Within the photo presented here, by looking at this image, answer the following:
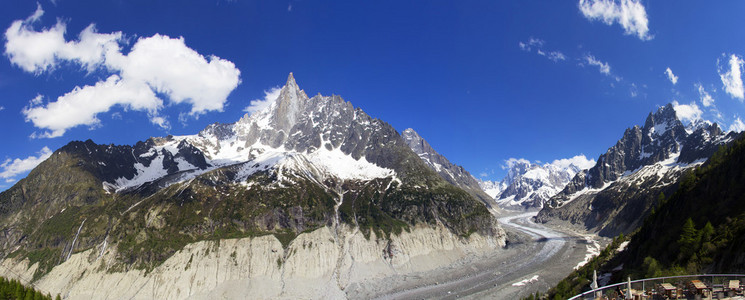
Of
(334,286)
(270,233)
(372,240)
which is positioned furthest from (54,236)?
(372,240)

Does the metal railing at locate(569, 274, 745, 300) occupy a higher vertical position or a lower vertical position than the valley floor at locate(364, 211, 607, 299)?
higher

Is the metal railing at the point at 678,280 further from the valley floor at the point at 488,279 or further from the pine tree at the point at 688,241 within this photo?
the valley floor at the point at 488,279

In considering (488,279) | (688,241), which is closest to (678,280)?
(688,241)

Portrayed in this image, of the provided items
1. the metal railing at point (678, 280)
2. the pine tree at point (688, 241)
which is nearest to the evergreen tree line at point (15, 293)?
the metal railing at point (678, 280)

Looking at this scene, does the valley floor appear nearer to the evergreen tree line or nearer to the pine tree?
the pine tree

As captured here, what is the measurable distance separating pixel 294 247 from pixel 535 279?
10610cm

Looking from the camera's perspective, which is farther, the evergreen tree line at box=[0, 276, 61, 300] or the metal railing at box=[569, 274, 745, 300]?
the evergreen tree line at box=[0, 276, 61, 300]

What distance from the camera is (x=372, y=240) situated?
191 metres

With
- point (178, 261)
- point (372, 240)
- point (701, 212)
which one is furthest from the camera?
point (372, 240)

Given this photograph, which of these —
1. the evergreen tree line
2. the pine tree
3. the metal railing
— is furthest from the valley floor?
the metal railing

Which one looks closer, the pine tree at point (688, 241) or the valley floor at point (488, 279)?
the pine tree at point (688, 241)

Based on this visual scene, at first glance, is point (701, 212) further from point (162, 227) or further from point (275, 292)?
point (162, 227)

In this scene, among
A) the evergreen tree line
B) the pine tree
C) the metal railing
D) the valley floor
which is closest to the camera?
the metal railing

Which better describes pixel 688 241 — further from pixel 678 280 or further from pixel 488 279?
pixel 488 279
